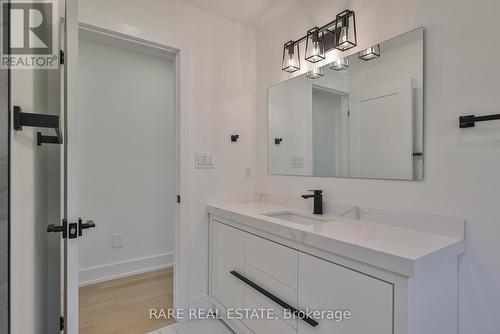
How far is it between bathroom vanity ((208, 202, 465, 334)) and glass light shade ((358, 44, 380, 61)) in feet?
3.00

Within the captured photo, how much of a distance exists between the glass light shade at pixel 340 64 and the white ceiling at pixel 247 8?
0.66 m

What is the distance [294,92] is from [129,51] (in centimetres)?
184

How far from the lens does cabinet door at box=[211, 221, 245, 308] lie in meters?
1.78

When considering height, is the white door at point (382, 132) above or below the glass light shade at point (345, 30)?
below

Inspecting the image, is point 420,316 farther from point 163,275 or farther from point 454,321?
point 163,275

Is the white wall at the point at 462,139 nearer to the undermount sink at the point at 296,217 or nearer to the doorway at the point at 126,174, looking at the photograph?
the undermount sink at the point at 296,217

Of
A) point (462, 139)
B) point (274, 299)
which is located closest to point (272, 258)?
point (274, 299)

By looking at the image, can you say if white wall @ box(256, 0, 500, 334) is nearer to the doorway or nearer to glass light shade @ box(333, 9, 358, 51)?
glass light shade @ box(333, 9, 358, 51)

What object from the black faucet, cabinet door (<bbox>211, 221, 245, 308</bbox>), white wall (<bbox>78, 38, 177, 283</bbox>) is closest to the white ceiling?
white wall (<bbox>78, 38, 177, 283</bbox>)

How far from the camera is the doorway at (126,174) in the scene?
8.46 feet

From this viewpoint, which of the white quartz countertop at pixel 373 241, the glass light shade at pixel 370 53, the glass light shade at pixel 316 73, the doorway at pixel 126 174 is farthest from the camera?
the doorway at pixel 126 174

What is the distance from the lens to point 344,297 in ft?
3.68

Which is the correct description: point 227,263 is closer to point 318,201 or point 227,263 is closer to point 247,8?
point 318,201

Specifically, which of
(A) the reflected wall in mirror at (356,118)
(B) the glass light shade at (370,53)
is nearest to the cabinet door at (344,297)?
(A) the reflected wall in mirror at (356,118)
